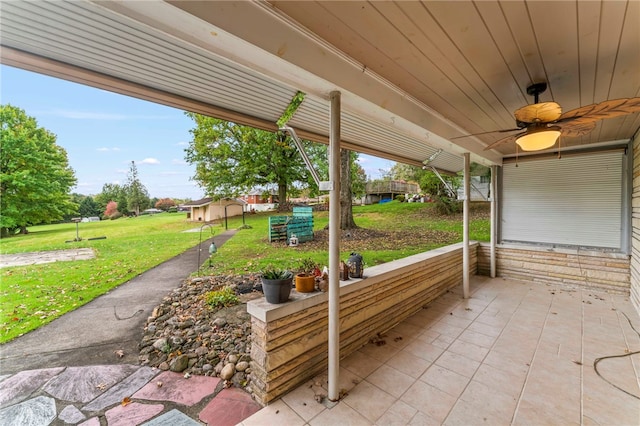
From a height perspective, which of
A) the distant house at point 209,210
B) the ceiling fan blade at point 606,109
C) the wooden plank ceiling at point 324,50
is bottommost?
the distant house at point 209,210

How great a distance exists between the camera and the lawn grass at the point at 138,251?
3.89m

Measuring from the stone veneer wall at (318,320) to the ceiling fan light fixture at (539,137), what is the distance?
1.82m

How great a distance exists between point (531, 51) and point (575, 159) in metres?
4.59

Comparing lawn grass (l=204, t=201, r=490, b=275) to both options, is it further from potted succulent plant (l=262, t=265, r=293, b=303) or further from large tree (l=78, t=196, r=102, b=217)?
large tree (l=78, t=196, r=102, b=217)

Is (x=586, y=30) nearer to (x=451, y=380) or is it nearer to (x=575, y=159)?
(x=451, y=380)

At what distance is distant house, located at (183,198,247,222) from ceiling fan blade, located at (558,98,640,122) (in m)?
10.3

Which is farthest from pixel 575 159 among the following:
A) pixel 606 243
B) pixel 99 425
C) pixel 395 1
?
pixel 99 425

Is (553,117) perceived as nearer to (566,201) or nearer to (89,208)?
(566,201)

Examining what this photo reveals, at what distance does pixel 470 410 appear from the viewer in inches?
72.1

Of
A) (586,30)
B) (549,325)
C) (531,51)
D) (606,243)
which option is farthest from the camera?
(606,243)

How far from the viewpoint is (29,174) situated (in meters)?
7.57

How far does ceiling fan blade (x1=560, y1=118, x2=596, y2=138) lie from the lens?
2.10 m

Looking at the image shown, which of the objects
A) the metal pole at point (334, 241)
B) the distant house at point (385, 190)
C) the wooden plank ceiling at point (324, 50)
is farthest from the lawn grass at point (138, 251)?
the distant house at point (385, 190)

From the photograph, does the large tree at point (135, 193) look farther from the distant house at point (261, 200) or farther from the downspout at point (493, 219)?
the downspout at point (493, 219)
